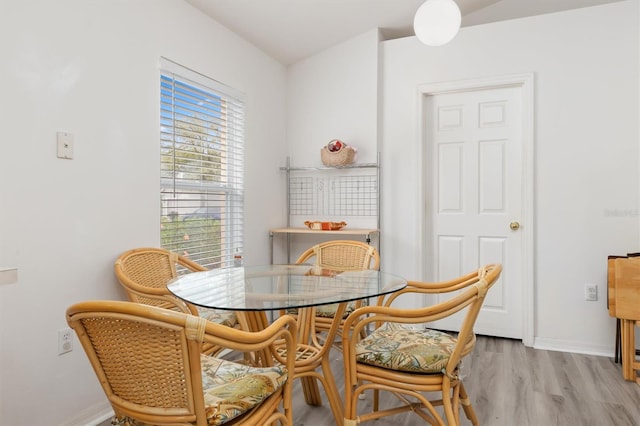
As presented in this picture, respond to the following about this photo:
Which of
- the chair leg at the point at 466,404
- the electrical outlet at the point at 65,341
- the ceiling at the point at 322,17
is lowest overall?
the chair leg at the point at 466,404

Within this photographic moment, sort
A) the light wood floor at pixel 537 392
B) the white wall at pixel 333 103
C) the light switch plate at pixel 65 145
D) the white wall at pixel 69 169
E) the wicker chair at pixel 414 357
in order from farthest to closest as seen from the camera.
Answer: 1. the white wall at pixel 333 103
2. the light wood floor at pixel 537 392
3. the light switch plate at pixel 65 145
4. the white wall at pixel 69 169
5. the wicker chair at pixel 414 357

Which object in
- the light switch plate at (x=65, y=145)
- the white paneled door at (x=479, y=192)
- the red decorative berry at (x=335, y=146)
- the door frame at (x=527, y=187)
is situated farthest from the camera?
the red decorative berry at (x=335, y=146)

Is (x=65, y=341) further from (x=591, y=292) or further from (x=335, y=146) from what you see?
(x=591, y=292)

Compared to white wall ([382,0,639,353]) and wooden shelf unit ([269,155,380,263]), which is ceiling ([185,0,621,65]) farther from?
wooden shelf unit ([269,155,380,263])

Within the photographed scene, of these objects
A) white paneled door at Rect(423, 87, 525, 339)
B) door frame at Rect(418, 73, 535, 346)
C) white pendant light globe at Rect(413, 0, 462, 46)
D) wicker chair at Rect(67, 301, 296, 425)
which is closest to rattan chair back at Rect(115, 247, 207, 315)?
wicker chair at Rect(67, 301, 296, 425)

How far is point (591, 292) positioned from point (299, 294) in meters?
2.45

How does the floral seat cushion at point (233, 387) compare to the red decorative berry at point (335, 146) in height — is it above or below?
below

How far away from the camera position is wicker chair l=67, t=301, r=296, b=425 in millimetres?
1046

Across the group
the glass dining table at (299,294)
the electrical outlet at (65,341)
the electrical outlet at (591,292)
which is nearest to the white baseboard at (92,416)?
the electrical outlet at (65,341)

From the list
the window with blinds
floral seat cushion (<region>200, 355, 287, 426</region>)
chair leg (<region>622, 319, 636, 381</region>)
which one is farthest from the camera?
the window with blinds

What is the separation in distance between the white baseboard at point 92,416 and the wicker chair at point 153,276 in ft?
1.85

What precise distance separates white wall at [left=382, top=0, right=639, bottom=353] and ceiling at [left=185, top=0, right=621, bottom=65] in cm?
48

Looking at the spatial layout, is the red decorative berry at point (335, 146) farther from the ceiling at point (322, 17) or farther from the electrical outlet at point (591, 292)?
the electrical outlet at point (591, 292)

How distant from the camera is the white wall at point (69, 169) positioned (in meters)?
1.77
